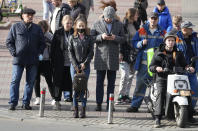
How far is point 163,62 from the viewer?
11.6 m

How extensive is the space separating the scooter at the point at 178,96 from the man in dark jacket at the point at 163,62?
0.15 meters

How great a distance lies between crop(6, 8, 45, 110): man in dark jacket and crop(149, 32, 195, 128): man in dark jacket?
8.43ft

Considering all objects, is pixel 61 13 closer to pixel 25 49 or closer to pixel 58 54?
pixel 58 54

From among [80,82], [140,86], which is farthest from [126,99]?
[80,82]

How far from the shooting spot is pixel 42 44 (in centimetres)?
1273

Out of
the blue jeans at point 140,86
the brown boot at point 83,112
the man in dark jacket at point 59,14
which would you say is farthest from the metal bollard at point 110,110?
the man in dark jacket at point 59,14

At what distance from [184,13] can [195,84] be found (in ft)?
26.1

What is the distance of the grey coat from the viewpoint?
12.6m

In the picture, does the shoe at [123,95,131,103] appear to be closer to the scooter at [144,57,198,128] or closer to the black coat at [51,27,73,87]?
the black coat at [51,27,73,87]

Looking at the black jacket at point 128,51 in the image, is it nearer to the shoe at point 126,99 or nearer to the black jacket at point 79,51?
the shoe at point 126,99

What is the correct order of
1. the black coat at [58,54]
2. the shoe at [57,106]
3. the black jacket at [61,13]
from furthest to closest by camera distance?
the black jacket at [61,13] < the black coat at [58,54] < the shoe at [57,106]

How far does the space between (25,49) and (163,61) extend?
2904 mm

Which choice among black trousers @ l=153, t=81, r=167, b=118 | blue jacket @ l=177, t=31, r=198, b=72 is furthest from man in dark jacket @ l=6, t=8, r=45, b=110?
blue jacket @ l=177, t=31, r=198, b=72

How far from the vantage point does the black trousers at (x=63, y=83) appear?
13.0m
